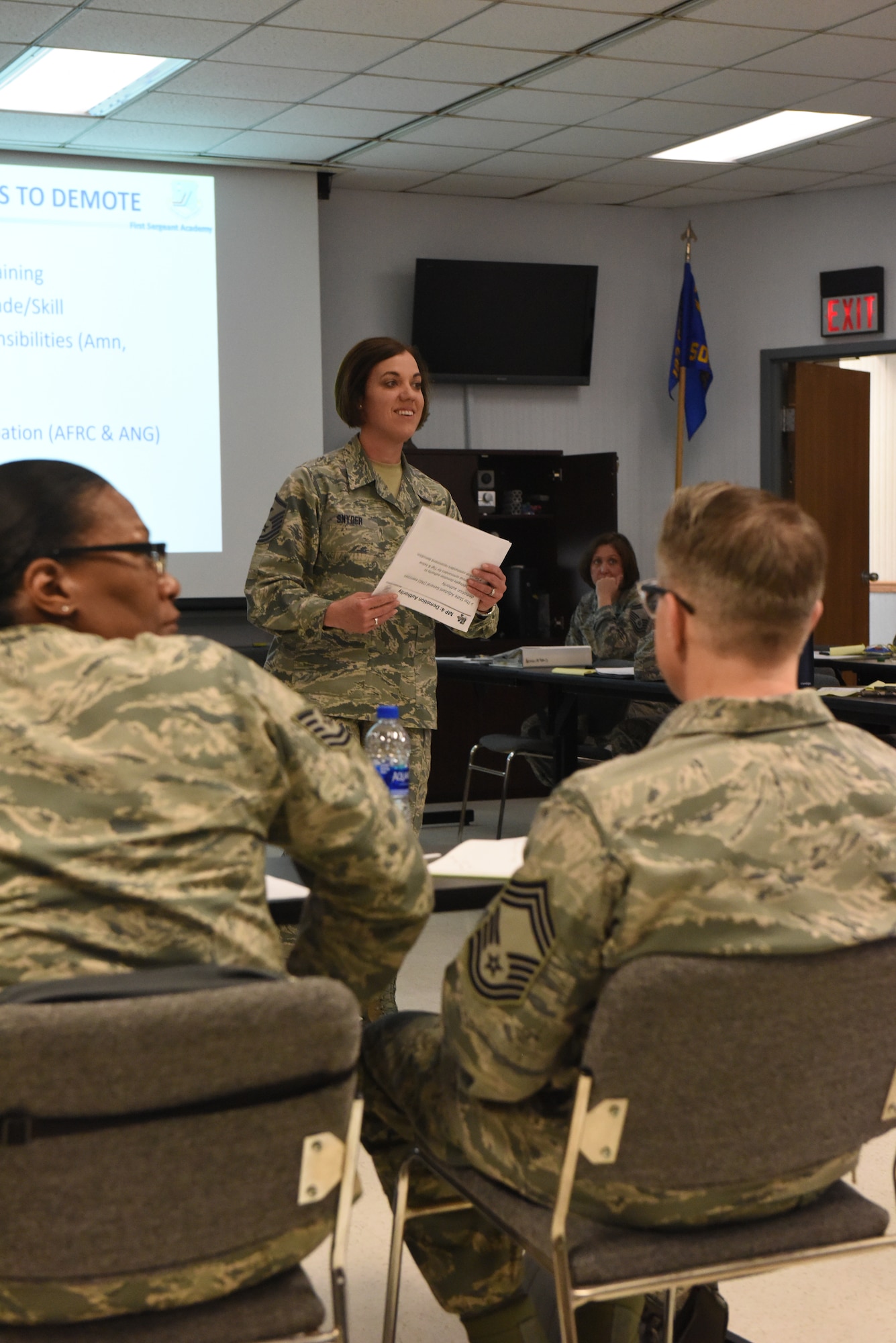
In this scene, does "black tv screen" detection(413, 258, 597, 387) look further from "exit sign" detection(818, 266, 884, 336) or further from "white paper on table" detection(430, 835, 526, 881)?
"white paper on table" detection(430, 835, 526, 881)

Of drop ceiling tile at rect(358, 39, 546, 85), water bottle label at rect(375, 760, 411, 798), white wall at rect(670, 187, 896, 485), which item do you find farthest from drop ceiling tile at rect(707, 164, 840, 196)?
water bottle label at rect(375, 760, 411, 798)

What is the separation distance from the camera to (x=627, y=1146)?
1303 mm

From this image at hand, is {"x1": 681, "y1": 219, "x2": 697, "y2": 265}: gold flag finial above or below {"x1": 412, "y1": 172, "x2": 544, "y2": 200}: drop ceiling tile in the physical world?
below

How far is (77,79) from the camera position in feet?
Answer: 17.5

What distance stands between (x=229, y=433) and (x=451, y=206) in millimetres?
1829

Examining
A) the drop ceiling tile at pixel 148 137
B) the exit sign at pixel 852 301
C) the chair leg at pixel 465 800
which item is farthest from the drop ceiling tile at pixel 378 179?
the chair leg at pixel 465 800

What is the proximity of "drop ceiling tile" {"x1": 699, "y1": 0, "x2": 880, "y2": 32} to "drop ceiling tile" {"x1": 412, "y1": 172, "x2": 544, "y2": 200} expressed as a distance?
223 centimetres

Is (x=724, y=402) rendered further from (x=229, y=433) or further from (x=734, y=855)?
(x=734, y=855)

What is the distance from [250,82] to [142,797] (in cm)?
477

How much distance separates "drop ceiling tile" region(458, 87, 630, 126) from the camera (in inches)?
222

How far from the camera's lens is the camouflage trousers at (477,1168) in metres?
1.38

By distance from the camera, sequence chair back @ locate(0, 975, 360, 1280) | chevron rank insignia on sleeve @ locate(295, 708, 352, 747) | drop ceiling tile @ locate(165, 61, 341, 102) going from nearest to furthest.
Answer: chair back @ locate(0, 975, 360, 1280), chevron rank insignia on sleeve @ locate(295, 708, 352, 747), drop ceiling tile @ locate(165, 61, 341, 102)

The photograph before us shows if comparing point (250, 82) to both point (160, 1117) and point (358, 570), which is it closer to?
point (358, 570)

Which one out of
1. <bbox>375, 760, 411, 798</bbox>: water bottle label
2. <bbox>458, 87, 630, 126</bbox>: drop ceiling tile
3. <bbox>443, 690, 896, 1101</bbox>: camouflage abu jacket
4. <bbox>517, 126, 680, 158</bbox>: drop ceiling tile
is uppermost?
<bbox>458, 87, 630, 126</bbox>: drop ceiling tile
